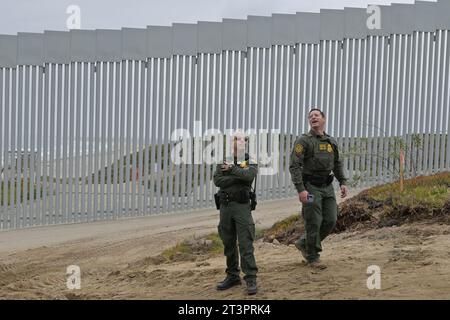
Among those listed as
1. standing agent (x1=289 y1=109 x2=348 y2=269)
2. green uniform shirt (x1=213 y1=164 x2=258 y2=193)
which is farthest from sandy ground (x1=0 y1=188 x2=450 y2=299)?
green uniform shirt (x1=213 y1=164 x2=258 y2=193)

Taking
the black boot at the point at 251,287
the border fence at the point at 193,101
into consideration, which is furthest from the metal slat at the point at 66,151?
the black boot at the point at 251,287

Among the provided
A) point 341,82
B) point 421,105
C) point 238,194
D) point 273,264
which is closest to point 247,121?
point 341,82

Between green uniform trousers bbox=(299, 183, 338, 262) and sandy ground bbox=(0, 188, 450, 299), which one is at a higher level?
green uniform trousers bbox=(299, 183, 338, 262)

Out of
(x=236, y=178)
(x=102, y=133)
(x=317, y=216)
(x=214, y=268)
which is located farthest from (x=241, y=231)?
(x=102, y=133)

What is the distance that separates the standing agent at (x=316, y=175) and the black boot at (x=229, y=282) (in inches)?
38.0

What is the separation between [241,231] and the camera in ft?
20.7

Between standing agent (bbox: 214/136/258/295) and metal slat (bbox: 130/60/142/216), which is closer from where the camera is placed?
standing agent (bbox: 214/136/258/295)

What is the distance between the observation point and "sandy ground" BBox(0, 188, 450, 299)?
20.8 ft

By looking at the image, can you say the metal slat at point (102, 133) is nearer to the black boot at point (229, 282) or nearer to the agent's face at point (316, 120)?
the black boot at point (229, 282)

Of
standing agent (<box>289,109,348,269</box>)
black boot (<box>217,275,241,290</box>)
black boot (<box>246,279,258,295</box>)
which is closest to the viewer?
black boot (<box>246,279,258,295</box>)

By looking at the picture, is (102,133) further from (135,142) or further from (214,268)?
(214,268)

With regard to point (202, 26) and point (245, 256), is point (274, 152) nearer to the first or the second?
point (202, 26)

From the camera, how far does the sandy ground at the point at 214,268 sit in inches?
249

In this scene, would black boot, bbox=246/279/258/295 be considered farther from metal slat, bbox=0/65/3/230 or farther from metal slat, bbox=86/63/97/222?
metal slat, bbox=0/65/3/230
